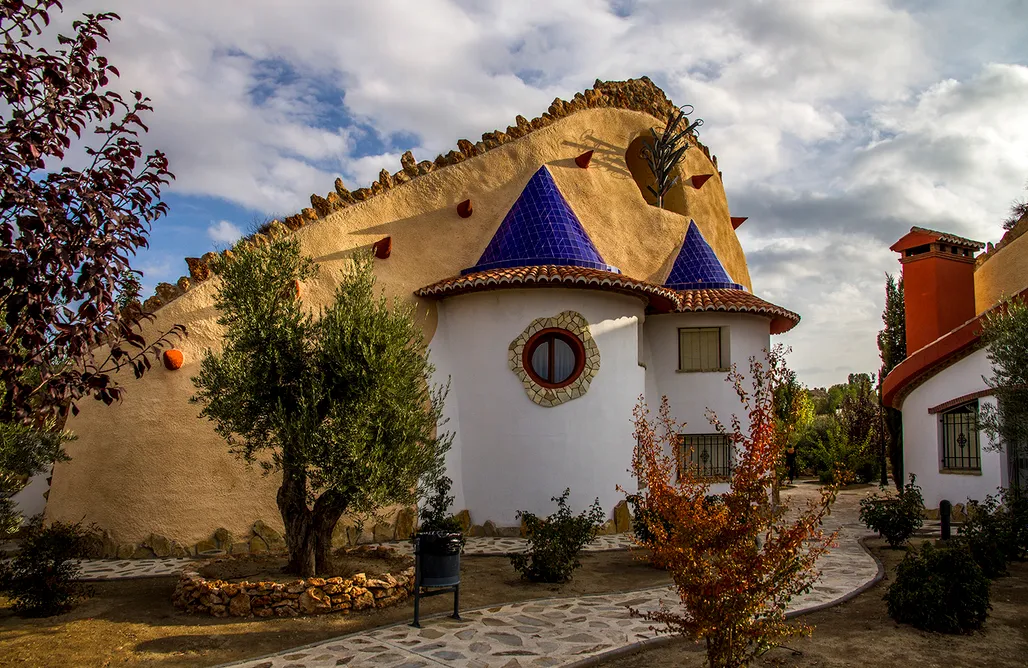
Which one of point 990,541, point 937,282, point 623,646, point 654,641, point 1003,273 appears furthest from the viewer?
point 1003,273

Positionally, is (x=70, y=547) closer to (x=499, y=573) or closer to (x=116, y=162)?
(x=499, y=573)

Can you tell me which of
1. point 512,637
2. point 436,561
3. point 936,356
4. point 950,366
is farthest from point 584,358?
point 950,366

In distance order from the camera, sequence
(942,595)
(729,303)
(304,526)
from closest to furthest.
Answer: (942,595), (304,526), (729,303)

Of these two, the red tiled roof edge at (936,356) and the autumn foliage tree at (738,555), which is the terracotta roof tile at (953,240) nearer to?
the red tiled roof edge at (936,356)

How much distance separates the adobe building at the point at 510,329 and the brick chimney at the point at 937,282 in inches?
259

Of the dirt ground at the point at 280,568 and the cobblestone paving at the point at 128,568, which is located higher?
the dirt ground at the point at 280,568

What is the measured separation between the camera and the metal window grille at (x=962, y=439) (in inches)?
675

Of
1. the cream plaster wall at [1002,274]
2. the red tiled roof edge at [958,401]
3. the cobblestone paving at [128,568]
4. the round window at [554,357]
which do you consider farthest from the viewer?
the cream plaster wall at [1002,274]

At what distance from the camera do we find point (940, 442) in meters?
18.2

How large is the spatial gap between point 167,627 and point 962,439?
17245 mm

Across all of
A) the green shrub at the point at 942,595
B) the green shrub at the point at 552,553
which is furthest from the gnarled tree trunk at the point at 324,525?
the green shrub at the point at 942,595

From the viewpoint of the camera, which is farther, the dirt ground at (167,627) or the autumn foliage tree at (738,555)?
the dirt ground at (167,627)

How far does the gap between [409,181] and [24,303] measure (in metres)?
12.5

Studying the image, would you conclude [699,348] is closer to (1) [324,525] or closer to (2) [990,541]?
(2) [990,541]
